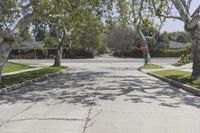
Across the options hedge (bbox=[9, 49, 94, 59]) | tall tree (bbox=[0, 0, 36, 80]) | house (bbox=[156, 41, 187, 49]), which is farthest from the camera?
house (bbox=[156, 41, 187, 49])

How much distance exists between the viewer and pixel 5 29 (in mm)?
22484

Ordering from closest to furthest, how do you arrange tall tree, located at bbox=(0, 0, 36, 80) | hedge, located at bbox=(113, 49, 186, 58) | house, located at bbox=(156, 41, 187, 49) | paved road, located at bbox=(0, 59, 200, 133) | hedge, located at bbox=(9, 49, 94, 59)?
paved road, located at bbox=(0, 59, 200, 133)
tall tree, located at bbox=(0, 0, 36, 80)
hedge, located at bbox=(9, 49, 94, 59)
hedge, located at bbox=(113, 49, 186, 58)
house, located at bbox=(156, 41, 187, 49)

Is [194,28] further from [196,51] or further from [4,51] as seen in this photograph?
[4,51]

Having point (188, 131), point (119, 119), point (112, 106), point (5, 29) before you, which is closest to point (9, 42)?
point (5, 29)

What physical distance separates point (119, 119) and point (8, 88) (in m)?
9.71

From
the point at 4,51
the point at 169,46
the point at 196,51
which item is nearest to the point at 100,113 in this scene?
the point at 4,51

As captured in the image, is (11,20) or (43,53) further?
(43,53)

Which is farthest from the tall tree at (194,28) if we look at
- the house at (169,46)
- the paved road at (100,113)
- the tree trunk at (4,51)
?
the house at (169,46)

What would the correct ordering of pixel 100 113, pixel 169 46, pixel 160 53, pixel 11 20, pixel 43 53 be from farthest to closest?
1. pixel 169 46
2. pixel 160 53
3. pixel 43 53
4. pixel 11 20
5. pixel 100 113

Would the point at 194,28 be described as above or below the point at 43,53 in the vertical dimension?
above

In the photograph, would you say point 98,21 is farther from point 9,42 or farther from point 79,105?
point 79,105

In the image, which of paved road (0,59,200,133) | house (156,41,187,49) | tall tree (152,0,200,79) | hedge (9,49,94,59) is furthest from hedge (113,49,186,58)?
paved road (0,59,200,133)

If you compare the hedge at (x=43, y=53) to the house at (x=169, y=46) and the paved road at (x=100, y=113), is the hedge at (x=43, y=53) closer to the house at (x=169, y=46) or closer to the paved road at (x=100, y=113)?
the house at (x=169, y=46)

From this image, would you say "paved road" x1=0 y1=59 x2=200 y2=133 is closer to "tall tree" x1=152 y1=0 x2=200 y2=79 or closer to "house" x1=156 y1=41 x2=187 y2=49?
"tall tree" x1=152 y1=0 x2=200 y2=79
